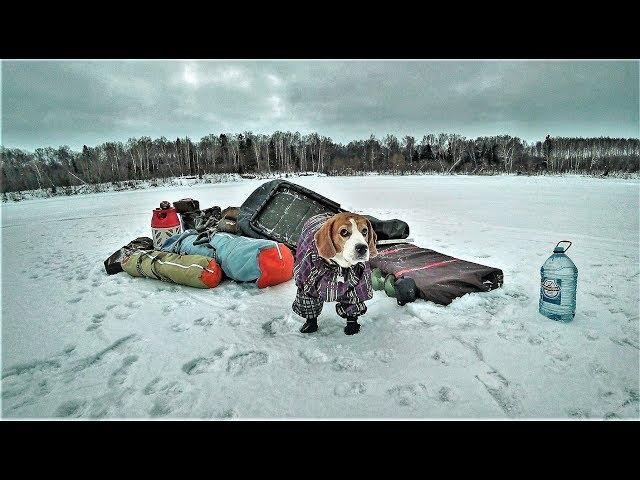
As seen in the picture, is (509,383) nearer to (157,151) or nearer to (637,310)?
(637,310)

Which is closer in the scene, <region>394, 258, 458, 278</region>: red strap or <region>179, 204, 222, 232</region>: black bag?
<region>394, 258, 458, 278</region>: red strap

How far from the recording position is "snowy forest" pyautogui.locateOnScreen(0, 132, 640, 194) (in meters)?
49.6

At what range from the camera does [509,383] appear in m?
1.91

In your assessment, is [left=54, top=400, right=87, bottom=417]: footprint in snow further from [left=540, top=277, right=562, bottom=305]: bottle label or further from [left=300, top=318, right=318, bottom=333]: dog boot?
[left=540, top=277, right=562, bottom=305]: bottle label

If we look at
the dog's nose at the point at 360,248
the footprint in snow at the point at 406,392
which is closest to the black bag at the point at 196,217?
the dog's nose at the point at 360,248

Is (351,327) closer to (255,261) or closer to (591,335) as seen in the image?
(255,261)

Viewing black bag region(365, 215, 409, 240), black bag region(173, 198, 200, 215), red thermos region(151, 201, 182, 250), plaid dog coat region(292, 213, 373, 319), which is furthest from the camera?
black bag region(173, 198, 200, 215)

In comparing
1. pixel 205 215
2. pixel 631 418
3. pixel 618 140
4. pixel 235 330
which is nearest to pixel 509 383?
pixel 631 418

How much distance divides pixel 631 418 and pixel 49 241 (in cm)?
954

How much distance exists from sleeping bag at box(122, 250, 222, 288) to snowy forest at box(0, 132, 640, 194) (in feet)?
146

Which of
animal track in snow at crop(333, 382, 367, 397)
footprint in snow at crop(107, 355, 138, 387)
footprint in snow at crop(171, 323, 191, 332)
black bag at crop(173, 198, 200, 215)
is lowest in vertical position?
animal track in snow at crop(333, 382, 367, 397)

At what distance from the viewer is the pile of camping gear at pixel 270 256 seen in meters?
3.18

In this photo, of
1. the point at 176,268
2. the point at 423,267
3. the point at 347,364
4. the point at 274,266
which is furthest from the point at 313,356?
the point at 176,268

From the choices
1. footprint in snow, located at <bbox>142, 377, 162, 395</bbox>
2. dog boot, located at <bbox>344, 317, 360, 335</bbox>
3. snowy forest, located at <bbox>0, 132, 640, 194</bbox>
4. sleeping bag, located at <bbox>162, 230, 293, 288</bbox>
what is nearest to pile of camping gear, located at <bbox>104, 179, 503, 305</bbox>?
sleeping bag, located at <bbox>162, 230, 293, 288</bbox>
